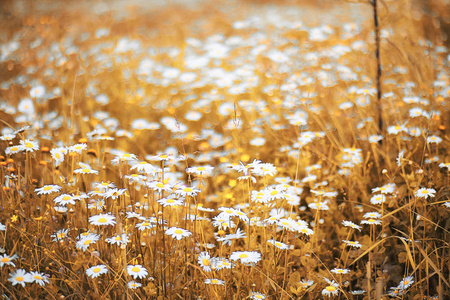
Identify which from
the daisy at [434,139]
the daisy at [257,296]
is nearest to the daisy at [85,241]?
the daisy at [257,296]

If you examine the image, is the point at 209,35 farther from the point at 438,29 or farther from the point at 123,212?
the point at 123,212

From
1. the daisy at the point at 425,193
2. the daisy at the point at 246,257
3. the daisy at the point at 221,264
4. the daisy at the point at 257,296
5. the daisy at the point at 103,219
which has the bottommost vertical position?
the daisy at the point at 257,296

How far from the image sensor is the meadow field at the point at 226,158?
1.64 meters

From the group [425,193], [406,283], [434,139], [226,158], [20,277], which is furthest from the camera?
[226,158]

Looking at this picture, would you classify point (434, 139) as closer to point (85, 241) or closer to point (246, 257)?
point (246, 257)

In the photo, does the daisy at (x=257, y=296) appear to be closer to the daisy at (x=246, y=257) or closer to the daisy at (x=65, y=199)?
the daisy at (x=246, y=257)

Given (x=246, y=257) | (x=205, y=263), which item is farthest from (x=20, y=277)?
(x=246, y=257)

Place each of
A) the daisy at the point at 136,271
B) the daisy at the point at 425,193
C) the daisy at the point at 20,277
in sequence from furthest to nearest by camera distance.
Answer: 1. the daisy at the point at 425,193
2. the daisy at the point at 136,271
3. the daisy at the point at 20,277

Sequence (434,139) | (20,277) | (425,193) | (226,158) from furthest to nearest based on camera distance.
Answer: (226,158)
(434,139)
(425,193)
(20,277)

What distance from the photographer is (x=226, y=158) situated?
9.46 ft

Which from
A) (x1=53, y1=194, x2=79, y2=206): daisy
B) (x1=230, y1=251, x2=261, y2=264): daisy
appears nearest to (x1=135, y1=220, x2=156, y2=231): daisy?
(x1=53, y1=194, x2=79, y2=206): daisy

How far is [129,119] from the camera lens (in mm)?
3961

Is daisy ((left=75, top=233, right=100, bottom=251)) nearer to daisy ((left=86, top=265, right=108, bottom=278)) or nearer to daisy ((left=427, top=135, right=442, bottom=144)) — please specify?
daisy ((left=86, top=265, right=108, bottom=278))

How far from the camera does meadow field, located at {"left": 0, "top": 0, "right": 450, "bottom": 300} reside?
1639 millimetres
